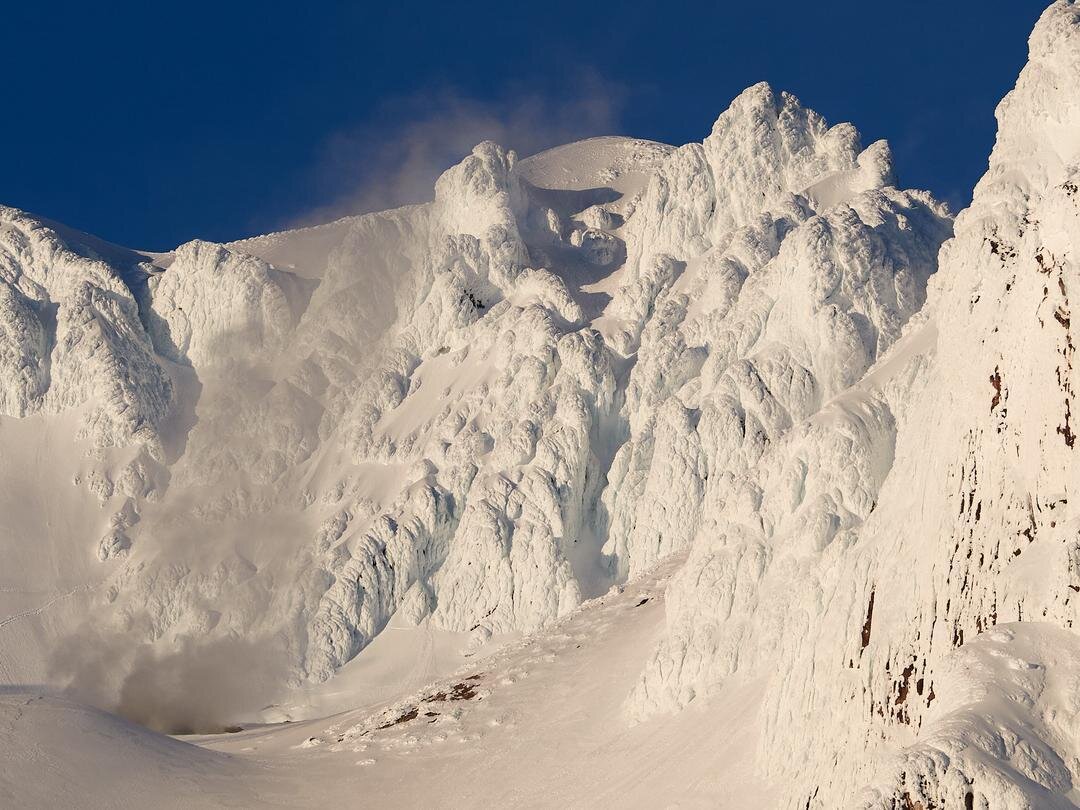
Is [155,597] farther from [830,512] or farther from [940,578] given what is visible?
[940,578]

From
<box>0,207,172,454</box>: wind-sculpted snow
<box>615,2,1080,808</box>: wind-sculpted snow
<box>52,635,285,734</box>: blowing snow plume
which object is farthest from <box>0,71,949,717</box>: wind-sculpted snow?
<box>615,2,1080,808</box>: wind-sculpted snow

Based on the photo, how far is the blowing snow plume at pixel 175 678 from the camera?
128 meters

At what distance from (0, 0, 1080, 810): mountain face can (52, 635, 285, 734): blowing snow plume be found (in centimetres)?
50

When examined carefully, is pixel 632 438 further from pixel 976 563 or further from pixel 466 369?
pixel 976 563

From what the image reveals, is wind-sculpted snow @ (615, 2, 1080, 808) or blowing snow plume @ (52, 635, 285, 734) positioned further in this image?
blowing snow plume @ (52, 635, 285, 734)

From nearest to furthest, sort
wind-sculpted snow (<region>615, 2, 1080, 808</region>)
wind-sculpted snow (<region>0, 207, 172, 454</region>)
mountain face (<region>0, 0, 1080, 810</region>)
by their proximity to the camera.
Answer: wind-sculpted snow (<region>615, 2, 1080, 808</region>) → mountain face (<region>0, 0, 1080, 810</region>) → wind-sculpted snow (<region>0, 207, 172, 454</region>)

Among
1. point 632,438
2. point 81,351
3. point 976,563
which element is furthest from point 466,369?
point 976,563

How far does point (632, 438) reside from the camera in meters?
126

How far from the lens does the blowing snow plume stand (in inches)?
5027

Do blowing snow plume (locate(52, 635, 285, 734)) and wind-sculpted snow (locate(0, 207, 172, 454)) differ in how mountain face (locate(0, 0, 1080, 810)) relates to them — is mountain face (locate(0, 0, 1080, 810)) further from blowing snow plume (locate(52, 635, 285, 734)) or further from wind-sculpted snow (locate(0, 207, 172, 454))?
blowing snow plume (locate(52, 635, 285, 734))

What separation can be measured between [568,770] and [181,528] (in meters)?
80.9

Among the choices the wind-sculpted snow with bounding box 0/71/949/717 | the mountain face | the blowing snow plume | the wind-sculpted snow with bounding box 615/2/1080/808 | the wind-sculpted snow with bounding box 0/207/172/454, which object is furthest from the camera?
the wind-sculpted snow with bounding box 0/207/172/454

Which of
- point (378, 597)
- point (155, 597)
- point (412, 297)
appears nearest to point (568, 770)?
point (378, 597)

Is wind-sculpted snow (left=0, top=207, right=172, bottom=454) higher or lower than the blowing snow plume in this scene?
higher
